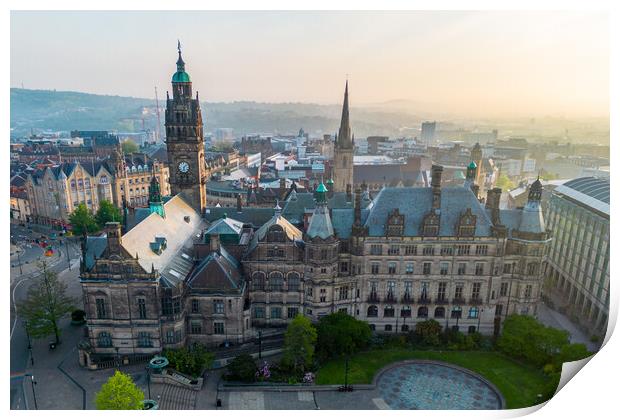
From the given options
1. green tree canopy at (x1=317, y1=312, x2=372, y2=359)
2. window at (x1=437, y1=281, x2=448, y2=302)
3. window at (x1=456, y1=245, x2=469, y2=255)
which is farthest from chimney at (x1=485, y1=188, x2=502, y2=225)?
green tree canopy at (x1=317, y1=312, x2=372, y2=359)

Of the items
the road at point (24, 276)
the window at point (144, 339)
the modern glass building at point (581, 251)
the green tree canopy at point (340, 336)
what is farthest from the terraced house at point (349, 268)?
the modern glass building at point (581, 251)

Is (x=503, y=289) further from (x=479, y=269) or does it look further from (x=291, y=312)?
(x=291, y=312)

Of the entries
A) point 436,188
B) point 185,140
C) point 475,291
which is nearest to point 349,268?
point 436,188

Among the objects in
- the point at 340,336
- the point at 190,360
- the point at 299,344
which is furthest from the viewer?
the point at 340,336

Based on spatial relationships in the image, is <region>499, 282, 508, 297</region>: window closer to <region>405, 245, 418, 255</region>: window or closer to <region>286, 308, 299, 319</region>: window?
<region>405, 245, 418, 255</region>: window

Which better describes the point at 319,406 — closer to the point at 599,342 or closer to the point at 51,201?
the point at 599,342

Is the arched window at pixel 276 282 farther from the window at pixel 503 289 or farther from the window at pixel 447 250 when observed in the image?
the window at pixel 503 289

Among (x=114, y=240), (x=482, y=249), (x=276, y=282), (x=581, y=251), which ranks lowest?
(x=276, y=282)

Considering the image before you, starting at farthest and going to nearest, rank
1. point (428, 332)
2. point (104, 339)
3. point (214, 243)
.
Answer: point (428, 332), point (214, 243), point (104, 339)
